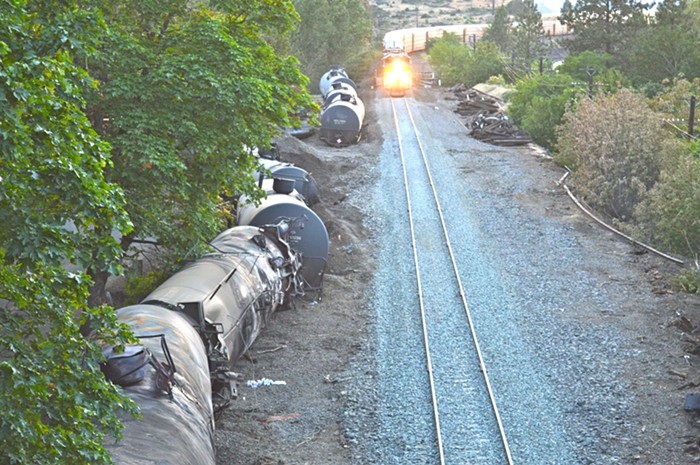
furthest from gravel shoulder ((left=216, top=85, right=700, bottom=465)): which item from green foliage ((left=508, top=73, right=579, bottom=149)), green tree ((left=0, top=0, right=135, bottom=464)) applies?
green foliage ((left=508, top=73, right=579, bottom=149))

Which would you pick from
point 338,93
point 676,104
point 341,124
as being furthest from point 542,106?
point 338,93

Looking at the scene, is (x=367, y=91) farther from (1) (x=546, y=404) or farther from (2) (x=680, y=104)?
(1) (x=546, y=404)

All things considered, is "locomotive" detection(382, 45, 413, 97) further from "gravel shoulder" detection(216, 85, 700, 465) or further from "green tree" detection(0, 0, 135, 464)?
"green tree" detection(0, 0, 135, 464)

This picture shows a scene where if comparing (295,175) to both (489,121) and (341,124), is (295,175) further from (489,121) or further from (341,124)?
(489,121)

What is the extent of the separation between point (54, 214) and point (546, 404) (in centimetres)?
1137

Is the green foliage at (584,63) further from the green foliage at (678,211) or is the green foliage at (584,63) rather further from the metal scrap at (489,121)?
the green foliage at (678,211)

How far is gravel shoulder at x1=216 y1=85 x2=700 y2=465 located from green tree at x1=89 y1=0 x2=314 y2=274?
4.07 m

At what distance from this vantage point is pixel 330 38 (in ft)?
256

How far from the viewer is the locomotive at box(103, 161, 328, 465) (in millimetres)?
11180

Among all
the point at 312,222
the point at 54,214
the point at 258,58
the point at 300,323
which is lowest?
the point at 300,323

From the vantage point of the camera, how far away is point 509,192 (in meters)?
35.1

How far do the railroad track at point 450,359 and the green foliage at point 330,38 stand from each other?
43347 millimetres

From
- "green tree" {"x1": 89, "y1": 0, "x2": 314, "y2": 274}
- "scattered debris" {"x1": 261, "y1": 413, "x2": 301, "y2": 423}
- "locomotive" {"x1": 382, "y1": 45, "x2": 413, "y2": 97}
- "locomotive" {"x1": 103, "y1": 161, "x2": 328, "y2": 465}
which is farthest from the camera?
"locomotive" {"x1": 382, "y1": 45, "x2": 413, "y2": 97}

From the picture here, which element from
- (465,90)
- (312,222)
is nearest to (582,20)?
(465,90)
